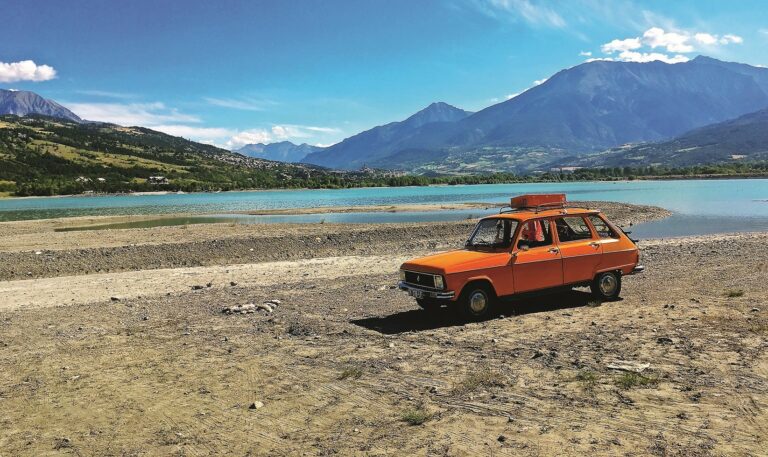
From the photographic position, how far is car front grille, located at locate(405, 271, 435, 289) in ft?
34.7

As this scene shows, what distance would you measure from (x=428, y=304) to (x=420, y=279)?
2.23 ft

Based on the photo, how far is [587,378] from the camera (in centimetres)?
703

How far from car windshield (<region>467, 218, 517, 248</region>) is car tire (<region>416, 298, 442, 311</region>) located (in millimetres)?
1580

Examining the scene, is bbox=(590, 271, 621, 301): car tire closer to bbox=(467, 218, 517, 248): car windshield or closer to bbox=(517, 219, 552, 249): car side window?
bbox=(517, 219, 552, 249): car side window

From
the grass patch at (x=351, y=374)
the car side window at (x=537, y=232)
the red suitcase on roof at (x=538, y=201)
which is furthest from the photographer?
the red suitcase on roof at (x=538, y=201)

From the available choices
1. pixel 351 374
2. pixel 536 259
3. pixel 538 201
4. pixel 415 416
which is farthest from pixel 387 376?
pixel 538 201

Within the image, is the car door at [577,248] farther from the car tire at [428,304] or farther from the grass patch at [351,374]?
the grass patch at [351,374]

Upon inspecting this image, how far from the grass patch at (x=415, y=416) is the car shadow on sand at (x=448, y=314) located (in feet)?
13.4

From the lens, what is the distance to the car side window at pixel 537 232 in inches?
449

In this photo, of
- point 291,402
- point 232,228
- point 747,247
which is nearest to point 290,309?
point 291,402

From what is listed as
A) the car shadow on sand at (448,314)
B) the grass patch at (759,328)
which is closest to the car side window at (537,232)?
the car shadow on sand at (448,314)

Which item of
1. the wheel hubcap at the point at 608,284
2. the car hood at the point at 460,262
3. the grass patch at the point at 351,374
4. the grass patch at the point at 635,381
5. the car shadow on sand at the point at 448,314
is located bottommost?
the car shadow on sand at the point at 448,314

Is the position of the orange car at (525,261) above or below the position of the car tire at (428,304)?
above

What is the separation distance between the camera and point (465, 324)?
10656mm
